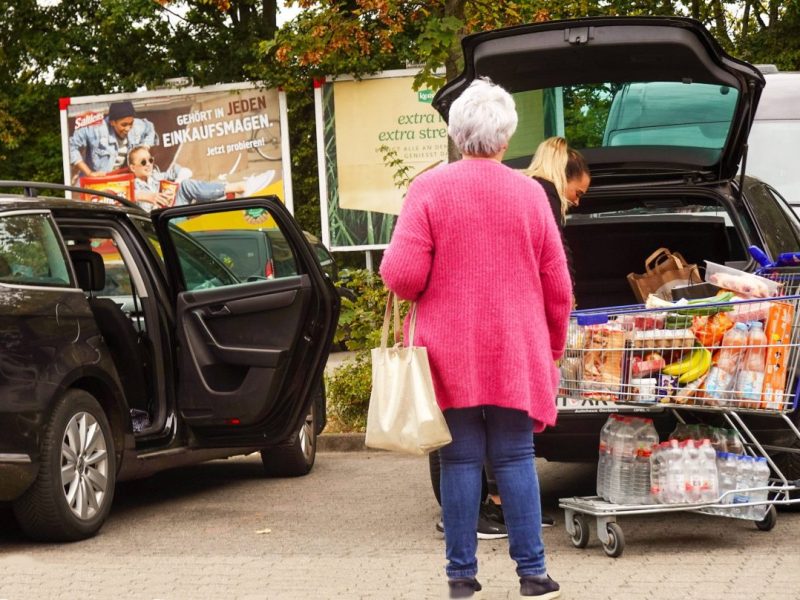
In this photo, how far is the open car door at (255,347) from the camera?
26.6 feet

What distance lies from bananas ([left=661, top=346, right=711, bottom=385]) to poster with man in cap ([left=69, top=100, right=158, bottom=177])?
17.6 metres

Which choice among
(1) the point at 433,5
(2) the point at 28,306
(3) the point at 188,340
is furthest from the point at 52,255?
(1) the point at 433,5

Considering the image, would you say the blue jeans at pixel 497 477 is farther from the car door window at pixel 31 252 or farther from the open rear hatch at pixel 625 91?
the car door window at pixel 31 252

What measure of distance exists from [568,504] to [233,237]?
22.3 ft

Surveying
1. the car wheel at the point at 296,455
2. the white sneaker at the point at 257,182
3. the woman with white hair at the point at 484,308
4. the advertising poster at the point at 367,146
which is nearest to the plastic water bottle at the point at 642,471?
the woman with white hair at the point at 484,308

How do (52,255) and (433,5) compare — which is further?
(433,5)

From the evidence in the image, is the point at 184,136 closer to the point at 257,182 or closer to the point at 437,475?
the point at 257,182

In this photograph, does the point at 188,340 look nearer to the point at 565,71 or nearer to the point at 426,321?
the point at 565,71

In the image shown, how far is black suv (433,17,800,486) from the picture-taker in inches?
269

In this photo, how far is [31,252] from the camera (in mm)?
7254

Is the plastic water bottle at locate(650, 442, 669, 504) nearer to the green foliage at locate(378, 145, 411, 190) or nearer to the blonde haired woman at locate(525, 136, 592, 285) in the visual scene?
the blonde haired woman at locate(525, 136, 592, 285)

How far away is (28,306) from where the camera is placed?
274 inches

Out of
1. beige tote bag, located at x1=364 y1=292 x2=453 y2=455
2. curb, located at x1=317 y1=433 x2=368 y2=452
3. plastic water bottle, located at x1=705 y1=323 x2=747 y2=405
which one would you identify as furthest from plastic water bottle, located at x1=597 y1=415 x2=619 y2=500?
curb, located at x1=317 y1=433 x2=368 y2=452

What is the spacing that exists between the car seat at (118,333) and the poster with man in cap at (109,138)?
582 inches
